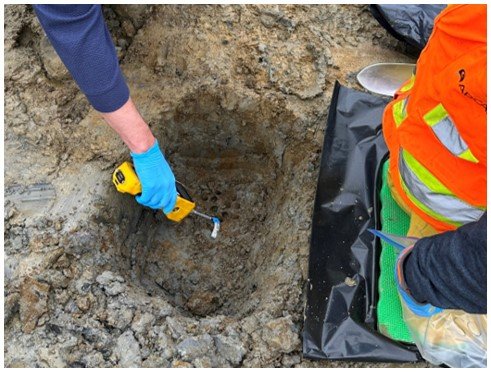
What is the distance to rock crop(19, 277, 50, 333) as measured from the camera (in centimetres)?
172

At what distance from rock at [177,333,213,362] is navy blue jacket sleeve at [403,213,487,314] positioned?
2.77ft

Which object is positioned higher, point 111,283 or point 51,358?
point 111,283

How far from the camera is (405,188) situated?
1836 mm

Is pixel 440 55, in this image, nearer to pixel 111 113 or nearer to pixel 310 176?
pixel 310 176

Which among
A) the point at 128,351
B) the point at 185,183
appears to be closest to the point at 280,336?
the point at 128,351

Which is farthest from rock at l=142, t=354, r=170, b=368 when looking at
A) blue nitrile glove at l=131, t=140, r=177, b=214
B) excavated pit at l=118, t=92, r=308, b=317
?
blue nitrile glove at l=131, t=140, r=177, b=214

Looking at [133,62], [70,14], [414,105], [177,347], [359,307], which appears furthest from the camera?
[133,62]

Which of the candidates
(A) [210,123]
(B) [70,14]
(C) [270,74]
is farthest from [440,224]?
(B) [70,14]

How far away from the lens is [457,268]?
111 centimetres

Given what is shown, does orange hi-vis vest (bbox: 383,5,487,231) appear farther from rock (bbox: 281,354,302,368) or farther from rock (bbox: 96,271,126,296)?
rock (bbox: 96,271,126,296)

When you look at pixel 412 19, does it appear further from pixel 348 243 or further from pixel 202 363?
pixel 202 363

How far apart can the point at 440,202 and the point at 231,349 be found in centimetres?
93

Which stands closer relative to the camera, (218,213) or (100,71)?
(100,71)

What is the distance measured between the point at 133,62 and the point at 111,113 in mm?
717
